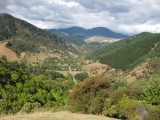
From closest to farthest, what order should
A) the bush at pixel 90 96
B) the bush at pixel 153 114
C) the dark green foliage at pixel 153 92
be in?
the bush at pixel 153 114 < the bush at pixel 90 96 < the dark green foliage at pixel 153 92

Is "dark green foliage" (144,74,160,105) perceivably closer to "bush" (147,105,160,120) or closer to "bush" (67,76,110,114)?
"bush" (67,76,110,114)

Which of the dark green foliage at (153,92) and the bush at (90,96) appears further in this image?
the dark green foliage at (153,92)

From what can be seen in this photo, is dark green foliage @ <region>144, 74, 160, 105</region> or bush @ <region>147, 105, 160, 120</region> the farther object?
dark green foliage @ <region>144, 74, 160, 105</region>

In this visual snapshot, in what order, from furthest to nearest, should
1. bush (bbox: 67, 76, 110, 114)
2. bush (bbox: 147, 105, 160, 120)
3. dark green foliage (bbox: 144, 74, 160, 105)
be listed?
1. dark green foliage (bbox: 144, 74, 160, 105)
2. bush (bbox: 67, 76, 110, 114)
3. bush (bbox: 147, 105, 160, 120)

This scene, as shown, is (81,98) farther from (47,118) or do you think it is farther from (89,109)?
(47,118)

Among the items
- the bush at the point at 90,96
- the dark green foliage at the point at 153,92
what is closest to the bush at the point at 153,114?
the bush at the point at 90,96

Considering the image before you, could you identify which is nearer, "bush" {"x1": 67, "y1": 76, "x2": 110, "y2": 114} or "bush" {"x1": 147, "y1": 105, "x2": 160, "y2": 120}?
"bush" {"x1": 147, "y1": 105, "x2": 160, "y2": 120}

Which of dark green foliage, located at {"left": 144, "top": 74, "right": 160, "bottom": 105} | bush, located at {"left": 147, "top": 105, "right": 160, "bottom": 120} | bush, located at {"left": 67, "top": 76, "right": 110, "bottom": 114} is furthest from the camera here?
dark green foliage, located at {"left": 144, "top": 74, "right": 160, "bottom": 105}

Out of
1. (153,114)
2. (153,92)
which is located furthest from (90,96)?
(153,114)

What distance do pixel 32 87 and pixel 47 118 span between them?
261 ft

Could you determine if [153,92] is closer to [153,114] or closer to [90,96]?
[90,96]

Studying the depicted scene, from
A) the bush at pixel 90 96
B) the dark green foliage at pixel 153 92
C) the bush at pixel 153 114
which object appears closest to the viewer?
the bush at pixel 153 114

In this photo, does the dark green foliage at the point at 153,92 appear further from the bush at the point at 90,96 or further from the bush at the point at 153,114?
the bush at the point at 153,114

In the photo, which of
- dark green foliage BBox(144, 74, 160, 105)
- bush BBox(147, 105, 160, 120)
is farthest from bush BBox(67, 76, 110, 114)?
bush BBox(147, 105, 160, 120)
